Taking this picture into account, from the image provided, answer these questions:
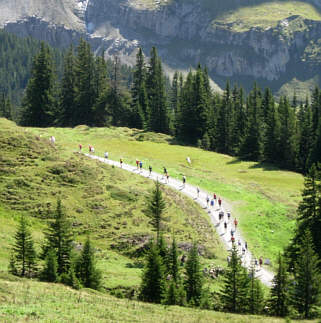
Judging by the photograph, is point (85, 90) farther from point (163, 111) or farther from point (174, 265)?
point (174, 265)

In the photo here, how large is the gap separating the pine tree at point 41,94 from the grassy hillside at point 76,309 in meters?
83.6

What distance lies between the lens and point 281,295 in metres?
38.4

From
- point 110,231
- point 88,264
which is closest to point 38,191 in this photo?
point 110,231

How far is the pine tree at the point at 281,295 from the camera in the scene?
38188 mm

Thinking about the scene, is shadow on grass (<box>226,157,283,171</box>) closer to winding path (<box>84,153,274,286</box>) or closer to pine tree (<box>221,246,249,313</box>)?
winding path (<box>84,153,274,286</box>)

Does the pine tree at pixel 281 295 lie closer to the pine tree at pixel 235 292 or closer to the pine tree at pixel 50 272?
the pine tree at pixel 235 292

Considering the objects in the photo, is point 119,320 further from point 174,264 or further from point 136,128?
point 136,128

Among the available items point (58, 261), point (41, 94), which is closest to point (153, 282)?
point (58, 261)

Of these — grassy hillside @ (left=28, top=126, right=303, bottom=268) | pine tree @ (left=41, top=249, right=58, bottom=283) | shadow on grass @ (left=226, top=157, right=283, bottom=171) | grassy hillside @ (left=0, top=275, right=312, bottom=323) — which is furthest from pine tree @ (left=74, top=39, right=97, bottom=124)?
grassy hillside @ (left=0, top=275, right=312, bottom=323)

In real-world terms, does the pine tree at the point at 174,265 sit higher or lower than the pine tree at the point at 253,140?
higher

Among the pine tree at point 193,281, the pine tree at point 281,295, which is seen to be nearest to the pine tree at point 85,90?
the pine tree at point 193,281

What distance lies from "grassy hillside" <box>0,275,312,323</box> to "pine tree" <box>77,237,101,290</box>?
2132mm

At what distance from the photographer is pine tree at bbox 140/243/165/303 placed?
3778 centimetres

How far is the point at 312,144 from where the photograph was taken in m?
103
